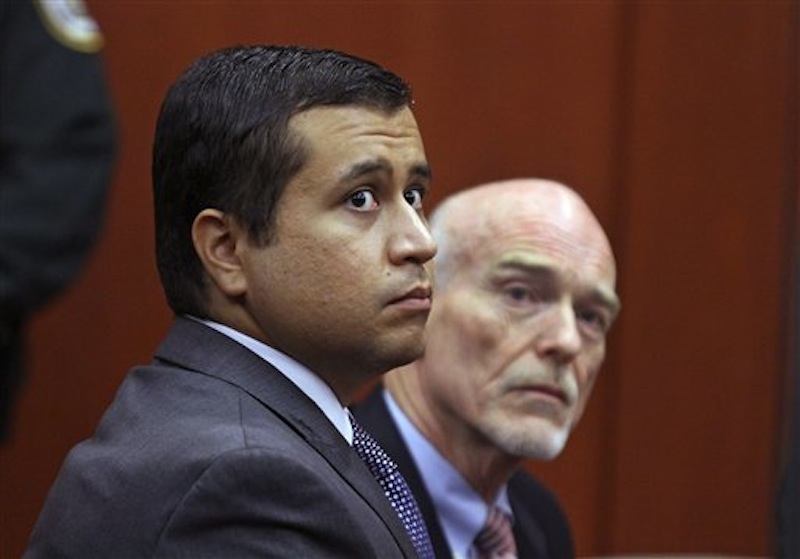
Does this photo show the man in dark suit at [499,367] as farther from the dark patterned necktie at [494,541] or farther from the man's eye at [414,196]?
the man's eye at [414,196]

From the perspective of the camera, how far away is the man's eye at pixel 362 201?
2.12 m

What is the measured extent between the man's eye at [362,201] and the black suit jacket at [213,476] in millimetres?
200

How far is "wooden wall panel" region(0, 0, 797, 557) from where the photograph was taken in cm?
351

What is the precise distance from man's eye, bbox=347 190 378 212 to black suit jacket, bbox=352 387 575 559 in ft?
3.33

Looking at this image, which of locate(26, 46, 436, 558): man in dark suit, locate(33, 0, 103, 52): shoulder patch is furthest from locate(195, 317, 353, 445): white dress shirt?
locate(33, 0, 103, 52): shoulder patch

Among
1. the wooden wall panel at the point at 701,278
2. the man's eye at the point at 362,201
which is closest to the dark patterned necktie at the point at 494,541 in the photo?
the wooden wall panel at the point at 701,278

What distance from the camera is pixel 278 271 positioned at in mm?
2109

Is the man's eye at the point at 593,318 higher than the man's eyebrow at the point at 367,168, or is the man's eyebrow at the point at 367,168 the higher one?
the man's eyebrow at the point at 367,168

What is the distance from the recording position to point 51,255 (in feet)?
9.62

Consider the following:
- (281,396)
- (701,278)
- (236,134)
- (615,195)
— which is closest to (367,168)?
(236,134)

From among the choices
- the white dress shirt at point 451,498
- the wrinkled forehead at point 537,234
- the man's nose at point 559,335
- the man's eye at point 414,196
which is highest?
the man's eye at point 414,196

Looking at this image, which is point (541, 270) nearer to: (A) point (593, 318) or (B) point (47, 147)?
(A) point (593, 318)

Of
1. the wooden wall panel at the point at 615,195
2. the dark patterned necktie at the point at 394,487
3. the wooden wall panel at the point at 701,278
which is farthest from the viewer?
the wooden wall panel at the point at 701,278

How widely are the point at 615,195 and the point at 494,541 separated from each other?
97cm
